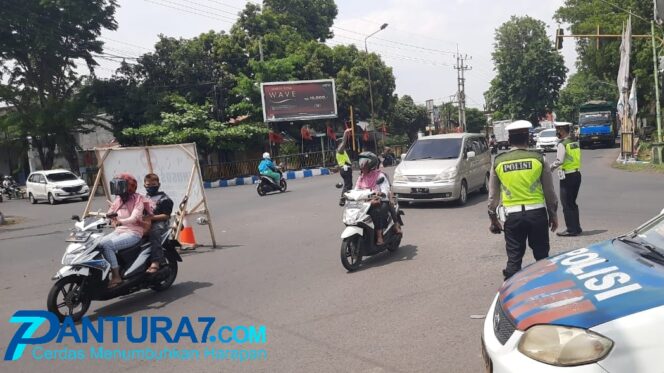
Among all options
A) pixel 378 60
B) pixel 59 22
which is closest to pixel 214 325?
pixel 59 22

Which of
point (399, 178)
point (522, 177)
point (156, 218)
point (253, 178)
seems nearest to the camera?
point (522, 177)

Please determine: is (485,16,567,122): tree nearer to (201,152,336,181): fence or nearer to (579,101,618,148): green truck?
(579,101,618,148): green truck

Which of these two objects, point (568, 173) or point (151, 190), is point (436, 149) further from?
point (151, 190)

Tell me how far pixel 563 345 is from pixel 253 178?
1107 inches

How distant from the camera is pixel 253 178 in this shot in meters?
30.1

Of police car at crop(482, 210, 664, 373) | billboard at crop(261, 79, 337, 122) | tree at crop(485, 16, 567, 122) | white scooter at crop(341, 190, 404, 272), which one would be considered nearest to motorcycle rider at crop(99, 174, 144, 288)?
white scooter at crop(341, 190, 404, 272)

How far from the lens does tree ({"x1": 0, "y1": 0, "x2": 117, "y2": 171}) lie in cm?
2977

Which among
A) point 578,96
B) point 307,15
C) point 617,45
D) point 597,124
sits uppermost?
point 307,15

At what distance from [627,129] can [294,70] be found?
20.6 meters

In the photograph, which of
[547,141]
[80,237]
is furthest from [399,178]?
[547,141]

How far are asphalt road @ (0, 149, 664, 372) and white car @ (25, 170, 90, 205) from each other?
1180 centimetres

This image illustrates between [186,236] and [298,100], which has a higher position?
[298,100]

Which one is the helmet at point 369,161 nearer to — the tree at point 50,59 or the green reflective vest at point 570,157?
the green reflective vest at point 570,157

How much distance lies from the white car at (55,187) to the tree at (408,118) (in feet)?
113
